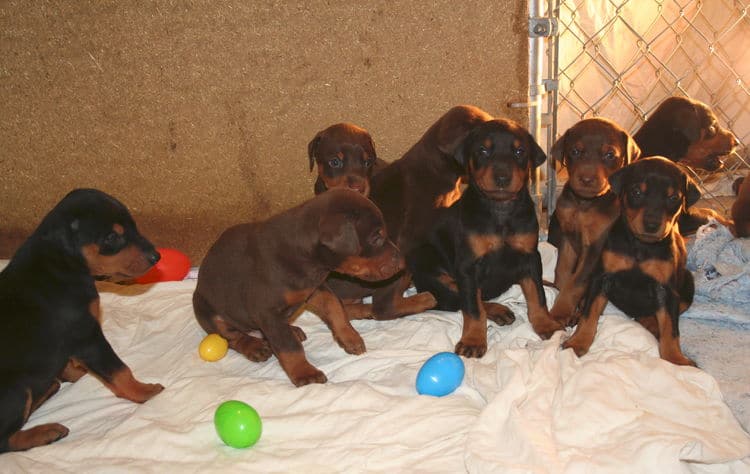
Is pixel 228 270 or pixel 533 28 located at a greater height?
pixel 533 28

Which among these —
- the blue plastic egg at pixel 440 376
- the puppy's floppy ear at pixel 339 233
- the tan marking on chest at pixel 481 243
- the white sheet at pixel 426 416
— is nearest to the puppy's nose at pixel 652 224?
the white sheet at pixel 426 416

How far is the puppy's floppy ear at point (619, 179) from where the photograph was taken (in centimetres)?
365

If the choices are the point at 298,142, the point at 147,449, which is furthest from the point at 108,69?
the point at 147,449

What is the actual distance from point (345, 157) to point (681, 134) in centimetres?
265

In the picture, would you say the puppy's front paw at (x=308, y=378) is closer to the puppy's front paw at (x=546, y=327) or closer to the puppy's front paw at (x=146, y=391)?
the puppy's front paw at (x=146, y=391)

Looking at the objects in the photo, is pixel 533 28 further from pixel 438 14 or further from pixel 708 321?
pixel 708 321

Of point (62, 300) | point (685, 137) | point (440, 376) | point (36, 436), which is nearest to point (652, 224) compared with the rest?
point (440, 376)

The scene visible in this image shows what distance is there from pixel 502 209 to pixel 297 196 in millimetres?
2063

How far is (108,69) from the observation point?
5180mm

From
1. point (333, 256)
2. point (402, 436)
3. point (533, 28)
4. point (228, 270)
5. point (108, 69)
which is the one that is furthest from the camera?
point (108, 69)

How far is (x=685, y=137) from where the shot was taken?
512 cm

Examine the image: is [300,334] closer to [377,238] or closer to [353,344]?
[353,344]

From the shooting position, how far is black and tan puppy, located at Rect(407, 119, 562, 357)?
372 cm

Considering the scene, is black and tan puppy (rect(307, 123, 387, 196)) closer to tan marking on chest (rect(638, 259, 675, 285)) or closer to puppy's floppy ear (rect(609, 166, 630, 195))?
puppy's floppy ear (rect(609, 166, 630, 195))
